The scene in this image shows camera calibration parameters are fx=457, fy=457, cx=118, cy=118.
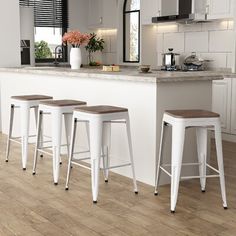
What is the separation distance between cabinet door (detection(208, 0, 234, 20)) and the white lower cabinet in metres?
0.87

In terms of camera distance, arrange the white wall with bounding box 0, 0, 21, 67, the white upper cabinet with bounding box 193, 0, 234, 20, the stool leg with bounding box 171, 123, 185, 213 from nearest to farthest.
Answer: the stool leg with bounding box 171, 123, 185, 213
the white upper cabinet with bounding box 193, 0, 234, 20
the white wall with bounding box 0, 0, 21, 67

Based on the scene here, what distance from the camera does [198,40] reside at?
674 centimetres

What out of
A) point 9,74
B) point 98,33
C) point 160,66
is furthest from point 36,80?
point 98,33

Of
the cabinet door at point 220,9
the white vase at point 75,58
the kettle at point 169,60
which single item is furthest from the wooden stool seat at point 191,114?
the kettle at point 169,60

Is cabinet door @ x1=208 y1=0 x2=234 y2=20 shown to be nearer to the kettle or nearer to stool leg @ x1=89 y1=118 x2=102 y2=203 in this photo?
the kettle

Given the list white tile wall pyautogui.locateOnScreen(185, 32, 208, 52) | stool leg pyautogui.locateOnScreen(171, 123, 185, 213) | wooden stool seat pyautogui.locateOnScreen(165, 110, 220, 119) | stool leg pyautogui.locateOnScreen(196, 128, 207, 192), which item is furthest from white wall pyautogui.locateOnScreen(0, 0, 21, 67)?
stool leg pyautogui.locateOnScreen(171, 123, 185, 213)

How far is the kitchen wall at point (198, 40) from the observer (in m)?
6.31

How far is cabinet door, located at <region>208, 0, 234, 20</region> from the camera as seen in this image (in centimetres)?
595

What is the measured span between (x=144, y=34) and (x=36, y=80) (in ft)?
8.04

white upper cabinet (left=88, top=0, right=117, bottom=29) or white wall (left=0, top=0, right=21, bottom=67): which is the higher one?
white upper cabinet (left=88, top=0, right=117, bottom=29)

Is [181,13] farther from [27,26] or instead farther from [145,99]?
[145,99]

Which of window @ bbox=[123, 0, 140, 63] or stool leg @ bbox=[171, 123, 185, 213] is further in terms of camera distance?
window @ bbox=[123, 0, 140, 63]

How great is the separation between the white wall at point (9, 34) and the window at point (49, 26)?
2.16m

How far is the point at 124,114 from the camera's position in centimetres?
364
